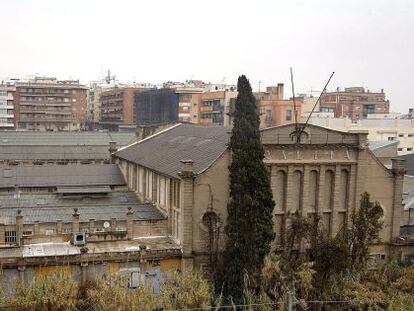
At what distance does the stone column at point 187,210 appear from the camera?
30.3 m

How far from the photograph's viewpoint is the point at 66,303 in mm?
23641

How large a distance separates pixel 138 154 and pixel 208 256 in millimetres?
15444

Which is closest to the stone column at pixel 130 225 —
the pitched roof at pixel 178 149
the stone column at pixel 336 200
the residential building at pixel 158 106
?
the pitched roof at pixel 178 149

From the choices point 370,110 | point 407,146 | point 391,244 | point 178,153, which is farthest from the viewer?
point 370,110

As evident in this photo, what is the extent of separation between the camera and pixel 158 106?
374ft

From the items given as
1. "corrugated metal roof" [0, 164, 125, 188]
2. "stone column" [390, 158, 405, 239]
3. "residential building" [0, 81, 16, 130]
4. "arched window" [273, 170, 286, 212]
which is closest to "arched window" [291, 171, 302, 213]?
"arched window" [273, 170, 286, 212]

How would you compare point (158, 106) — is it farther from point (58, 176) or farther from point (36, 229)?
point (36, 229)

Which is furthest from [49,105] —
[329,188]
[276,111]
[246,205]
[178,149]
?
[246,205]

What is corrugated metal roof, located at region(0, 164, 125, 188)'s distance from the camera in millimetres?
43875

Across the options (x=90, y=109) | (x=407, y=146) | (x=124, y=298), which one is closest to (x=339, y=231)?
(x=124, y=298)

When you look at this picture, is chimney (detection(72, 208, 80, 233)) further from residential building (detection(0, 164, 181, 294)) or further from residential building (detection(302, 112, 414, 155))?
residential building (detection(302, 112, 414, 155))

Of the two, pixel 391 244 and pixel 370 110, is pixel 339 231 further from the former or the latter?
pixel 370 110

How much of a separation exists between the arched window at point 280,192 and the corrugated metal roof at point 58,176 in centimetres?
1801

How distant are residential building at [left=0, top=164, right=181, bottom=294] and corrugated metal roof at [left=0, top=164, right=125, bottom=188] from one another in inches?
109
